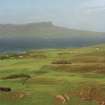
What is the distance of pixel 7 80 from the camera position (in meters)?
38.7

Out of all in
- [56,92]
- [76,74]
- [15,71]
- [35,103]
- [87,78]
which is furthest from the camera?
[15,71]

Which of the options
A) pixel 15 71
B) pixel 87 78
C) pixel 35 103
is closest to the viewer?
pixel 35 103

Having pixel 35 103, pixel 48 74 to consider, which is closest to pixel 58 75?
pixel 48 74

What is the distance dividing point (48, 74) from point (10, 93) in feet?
29.2

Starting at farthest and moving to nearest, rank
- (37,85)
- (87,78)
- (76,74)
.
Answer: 1. (76,74)
2. (87,78)
3. (37,85)

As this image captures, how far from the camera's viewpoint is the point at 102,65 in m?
44.9

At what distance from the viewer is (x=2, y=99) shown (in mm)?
32156

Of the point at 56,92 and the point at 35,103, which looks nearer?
the point at 35,103

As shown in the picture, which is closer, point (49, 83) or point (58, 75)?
point (49, 83)

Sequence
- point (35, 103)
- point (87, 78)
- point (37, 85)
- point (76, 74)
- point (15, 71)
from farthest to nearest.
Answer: point (15, 71), point (76, 74), point (87, 78), point (37, 85), point (35, 103)

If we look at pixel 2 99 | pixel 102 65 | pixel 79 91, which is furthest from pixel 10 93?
pixel 102 65

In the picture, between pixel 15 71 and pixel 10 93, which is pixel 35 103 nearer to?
pixel 10 93

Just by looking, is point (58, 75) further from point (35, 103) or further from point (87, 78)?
point (35, 103)

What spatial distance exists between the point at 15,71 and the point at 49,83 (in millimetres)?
9134
